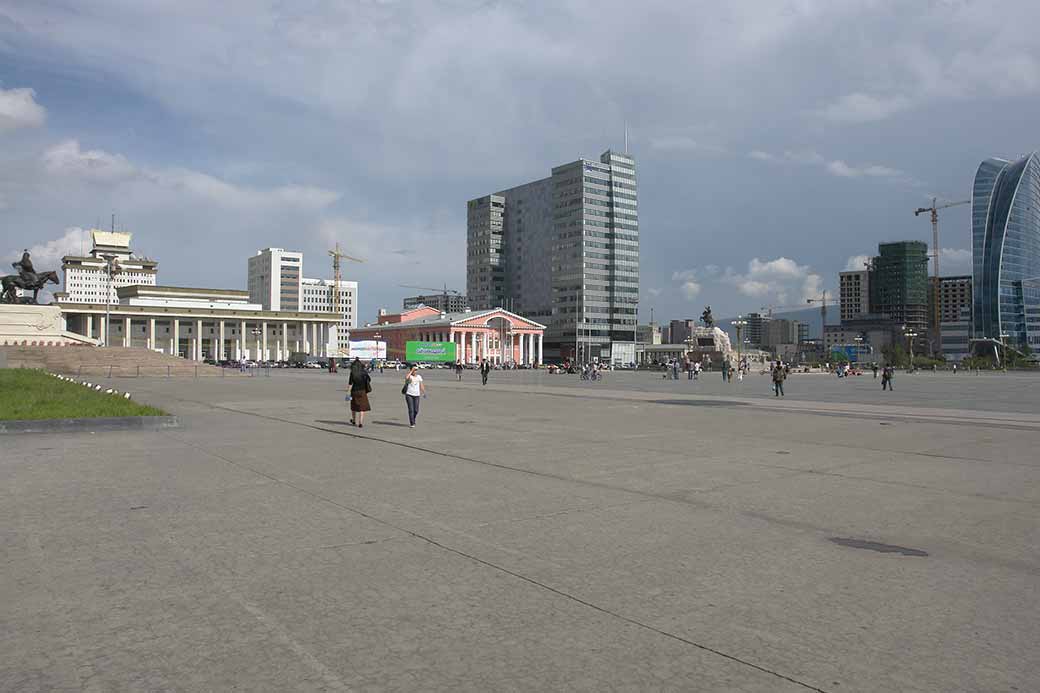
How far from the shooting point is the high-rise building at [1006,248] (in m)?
165

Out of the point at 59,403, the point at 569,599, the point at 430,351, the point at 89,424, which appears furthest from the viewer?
the point at 430,351

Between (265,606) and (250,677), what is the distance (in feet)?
3.51

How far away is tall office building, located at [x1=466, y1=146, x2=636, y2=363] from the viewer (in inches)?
6358

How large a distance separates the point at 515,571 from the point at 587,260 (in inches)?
6252

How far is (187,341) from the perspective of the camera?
13050 cm

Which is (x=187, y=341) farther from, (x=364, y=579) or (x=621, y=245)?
(x=364, y=579)

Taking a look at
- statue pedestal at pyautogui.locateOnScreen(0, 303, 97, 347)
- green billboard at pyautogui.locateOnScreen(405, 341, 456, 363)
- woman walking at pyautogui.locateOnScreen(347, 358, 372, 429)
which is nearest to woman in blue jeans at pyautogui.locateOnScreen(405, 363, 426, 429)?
woman walking at pyautogui.locateOnScreen(347, 358, 372, 429)

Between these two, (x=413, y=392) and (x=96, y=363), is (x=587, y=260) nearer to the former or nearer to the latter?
(x=96, y=363)

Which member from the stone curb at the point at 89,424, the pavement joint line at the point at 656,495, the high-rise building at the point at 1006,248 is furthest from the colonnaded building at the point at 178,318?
the high-rise building at the point at 1006,248

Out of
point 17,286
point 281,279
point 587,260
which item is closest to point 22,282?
point 17,286

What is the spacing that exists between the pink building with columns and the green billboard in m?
10.7

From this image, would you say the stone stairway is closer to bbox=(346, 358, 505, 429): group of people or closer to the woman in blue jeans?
bbox=(346, 358, 505, 429): group of people

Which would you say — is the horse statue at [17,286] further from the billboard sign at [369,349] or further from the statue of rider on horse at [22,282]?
the billboard sign at [369,349]

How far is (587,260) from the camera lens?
532ft
